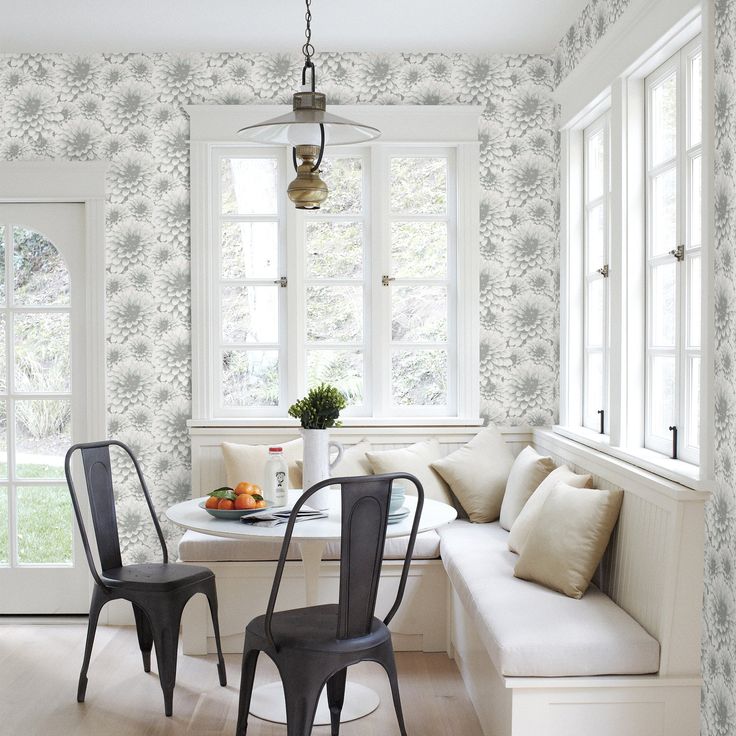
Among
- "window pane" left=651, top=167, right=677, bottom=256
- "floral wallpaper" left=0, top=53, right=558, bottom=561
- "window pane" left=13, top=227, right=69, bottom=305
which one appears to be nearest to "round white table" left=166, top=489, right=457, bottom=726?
"floral wallpaper" left=0, top=53, right=558, bottom=561

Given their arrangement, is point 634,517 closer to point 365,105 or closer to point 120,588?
point 120,588

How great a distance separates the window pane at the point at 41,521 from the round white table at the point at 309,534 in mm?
1320

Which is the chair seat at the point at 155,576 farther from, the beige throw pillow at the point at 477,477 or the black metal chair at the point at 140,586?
the beige throw pillow at the point at 477,477

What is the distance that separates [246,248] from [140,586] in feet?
6.31

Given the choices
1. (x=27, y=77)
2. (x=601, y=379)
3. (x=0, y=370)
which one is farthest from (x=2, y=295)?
(x=601, y=379)

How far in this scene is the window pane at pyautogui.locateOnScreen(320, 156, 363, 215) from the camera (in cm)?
446

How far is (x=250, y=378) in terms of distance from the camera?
14.6 ft

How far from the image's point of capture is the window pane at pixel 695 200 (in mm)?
2789

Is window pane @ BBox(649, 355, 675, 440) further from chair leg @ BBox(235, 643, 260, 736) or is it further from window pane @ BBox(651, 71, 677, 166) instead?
chair leg @ BBox(235, 643, 260, 736)

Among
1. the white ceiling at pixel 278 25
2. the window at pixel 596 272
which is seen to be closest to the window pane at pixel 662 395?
the window at pixel 596 272

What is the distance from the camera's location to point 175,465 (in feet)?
14.4

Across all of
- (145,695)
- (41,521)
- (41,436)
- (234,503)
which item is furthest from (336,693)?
(41,436)

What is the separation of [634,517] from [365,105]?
2505mm

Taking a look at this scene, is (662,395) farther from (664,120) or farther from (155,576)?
(155,576)
